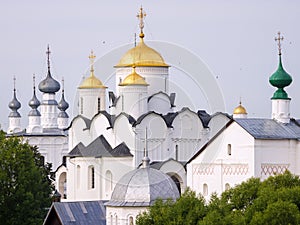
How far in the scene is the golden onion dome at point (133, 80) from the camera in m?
48.8

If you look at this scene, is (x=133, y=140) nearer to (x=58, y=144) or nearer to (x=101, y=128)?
(x=101, y=128)

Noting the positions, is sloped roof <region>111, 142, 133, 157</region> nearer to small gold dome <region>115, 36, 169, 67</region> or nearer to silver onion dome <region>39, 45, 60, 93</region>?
small gold dome <region>115, 36, 169, 67</region>

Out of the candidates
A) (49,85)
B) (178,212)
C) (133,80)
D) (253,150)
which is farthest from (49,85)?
(178,212)

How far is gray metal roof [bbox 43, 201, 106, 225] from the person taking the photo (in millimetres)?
37062

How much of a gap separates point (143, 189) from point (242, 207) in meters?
4.23

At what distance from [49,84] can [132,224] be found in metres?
33.0

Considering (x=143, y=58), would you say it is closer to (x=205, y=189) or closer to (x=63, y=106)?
(x=205, y=189)

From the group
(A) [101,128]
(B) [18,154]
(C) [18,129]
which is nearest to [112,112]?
(A) [101,128]

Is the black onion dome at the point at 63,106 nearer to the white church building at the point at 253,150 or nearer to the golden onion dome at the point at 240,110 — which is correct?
the golden onion dome at the point at 240,110

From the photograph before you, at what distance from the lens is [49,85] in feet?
216

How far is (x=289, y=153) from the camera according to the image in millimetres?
38594

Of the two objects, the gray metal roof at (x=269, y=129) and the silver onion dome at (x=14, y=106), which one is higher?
the silver onion dome at (x=14, y=106)

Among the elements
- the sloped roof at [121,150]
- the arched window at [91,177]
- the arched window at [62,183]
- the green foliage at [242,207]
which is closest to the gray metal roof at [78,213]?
the green foliage at [242,207]

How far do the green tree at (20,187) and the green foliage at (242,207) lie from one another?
11452 mm
